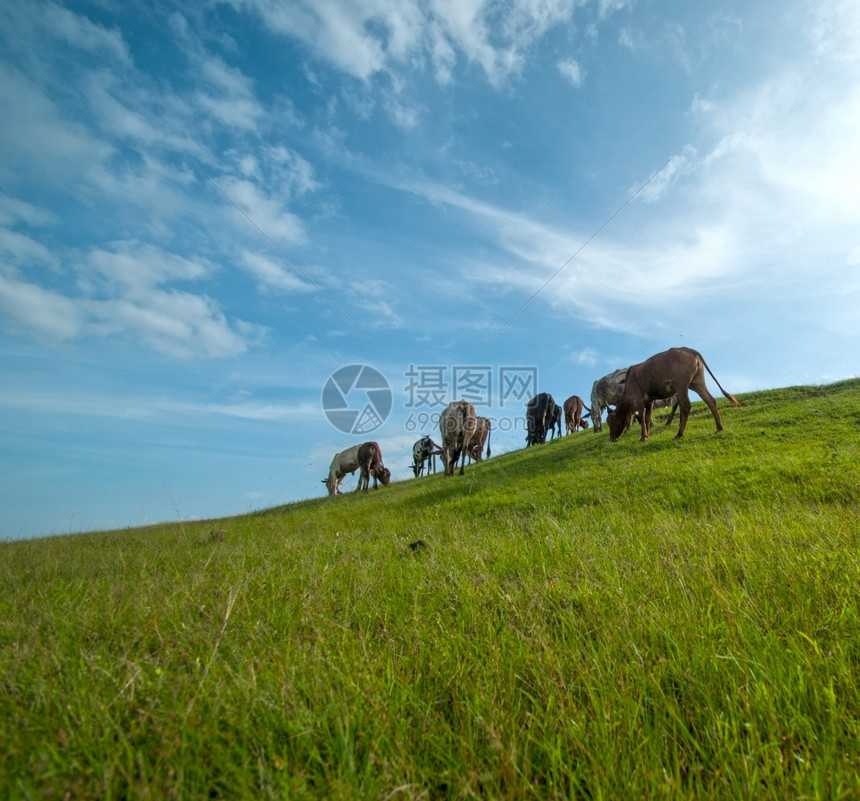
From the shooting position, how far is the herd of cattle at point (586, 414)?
13516mm

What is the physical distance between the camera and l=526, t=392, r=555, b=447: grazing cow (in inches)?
1256

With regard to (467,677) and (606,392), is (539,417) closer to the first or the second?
(606,392)

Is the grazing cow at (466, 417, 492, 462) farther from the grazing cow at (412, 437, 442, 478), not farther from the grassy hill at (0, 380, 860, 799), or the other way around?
the grassy hill at (0, 380, 860, 799)

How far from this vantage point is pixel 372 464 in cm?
2666

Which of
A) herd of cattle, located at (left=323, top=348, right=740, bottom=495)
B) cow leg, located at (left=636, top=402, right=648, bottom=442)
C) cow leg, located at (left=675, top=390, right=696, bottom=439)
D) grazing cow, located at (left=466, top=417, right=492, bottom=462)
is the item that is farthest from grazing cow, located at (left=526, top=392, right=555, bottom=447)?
cow leg, located at (left=675, top=390, right=696, bottom=439)

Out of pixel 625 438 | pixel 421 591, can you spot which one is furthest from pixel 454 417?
pixel 421 591

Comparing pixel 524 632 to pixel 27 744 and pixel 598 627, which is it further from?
pixel 27 744

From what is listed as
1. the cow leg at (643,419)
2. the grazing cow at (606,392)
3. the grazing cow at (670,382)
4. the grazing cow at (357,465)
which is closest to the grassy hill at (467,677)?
the grazing cow at (670,382)

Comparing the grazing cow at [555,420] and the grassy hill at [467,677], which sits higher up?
the grazing cow at [555,420]

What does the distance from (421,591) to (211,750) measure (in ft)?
7.01

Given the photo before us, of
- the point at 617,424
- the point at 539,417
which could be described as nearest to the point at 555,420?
the point at 539,417

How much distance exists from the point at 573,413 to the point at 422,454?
35.0 feet

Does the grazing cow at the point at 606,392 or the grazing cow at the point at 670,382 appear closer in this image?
the grazing cow at the point at 670,382

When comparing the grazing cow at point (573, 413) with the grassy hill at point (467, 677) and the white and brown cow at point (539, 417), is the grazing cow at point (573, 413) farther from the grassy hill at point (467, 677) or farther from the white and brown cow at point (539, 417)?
the grassy hill at point (467, 677)
